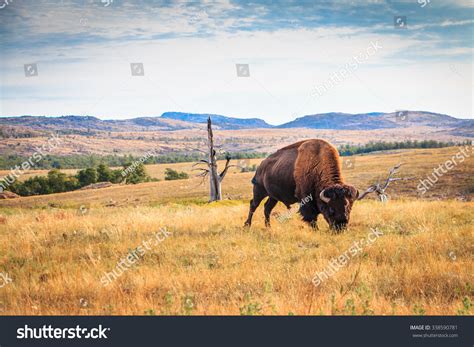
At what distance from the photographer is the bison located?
11.4 metres

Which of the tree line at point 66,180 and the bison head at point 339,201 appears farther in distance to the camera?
the tree line at point 66,180

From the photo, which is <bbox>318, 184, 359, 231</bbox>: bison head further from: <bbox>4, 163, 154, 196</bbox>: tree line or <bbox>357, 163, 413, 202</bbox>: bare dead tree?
<bbox>4, 163, 154, 196</bbox>: tree line

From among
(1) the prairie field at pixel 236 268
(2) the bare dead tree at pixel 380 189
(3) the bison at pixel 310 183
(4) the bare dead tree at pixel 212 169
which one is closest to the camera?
(1) the prairie field at pixel 236 268

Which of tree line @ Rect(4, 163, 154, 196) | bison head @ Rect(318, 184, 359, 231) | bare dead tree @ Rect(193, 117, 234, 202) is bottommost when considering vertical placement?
tree line @ Rect(4, 163, 154, 196)

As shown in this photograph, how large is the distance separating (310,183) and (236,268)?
5.37 meters

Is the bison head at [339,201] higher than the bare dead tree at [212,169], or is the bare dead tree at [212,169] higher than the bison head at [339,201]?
the bison head at [339,201]

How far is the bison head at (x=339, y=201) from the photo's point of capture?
37.1 feet

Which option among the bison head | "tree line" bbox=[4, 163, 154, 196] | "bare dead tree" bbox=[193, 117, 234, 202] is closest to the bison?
the bison head

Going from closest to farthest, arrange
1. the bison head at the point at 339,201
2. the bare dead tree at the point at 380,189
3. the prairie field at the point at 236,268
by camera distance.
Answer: the prairie field at the point at 236,268 < the bison head at the point at 339,201 < the bare dead tree at the point at 380,189

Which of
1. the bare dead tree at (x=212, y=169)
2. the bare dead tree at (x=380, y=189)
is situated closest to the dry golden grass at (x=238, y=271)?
the bare dead tree at (x=380, y=189)

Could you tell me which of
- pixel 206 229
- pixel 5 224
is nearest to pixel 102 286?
pixel 206 229

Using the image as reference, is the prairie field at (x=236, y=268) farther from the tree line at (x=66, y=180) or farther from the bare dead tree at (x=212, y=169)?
the tree line at (x=66, y=180)

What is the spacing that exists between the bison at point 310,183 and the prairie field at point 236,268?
59 centimetres

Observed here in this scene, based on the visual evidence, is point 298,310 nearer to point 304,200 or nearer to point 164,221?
point 304,200
